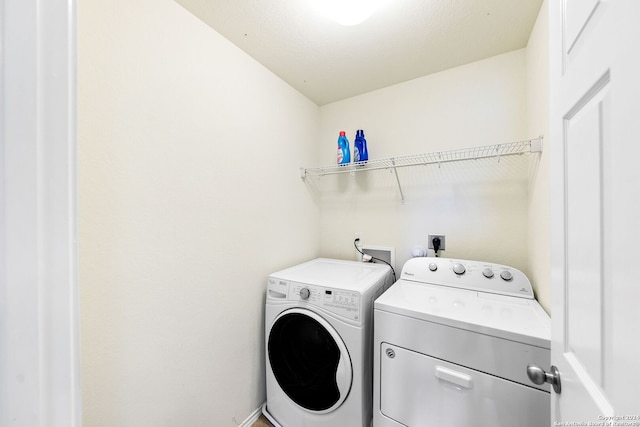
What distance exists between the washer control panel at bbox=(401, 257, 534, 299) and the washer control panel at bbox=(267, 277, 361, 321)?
1.79 ft

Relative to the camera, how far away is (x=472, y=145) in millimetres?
1652

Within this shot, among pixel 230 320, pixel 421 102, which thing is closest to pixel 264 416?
pixel 230 320

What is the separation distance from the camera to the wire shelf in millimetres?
1424

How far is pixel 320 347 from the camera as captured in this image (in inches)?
A: 55.2

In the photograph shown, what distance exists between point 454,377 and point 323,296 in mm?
690

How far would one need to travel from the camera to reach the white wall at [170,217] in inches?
35.9

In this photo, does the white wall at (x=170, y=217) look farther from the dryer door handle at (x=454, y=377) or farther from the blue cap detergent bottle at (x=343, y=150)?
the dryer door handle at (x=454, y=377)

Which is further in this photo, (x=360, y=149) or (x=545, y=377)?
(x=360, y=149)

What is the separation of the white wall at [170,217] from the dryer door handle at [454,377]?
1.10 metres

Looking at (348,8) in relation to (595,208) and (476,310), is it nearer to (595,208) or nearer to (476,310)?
(595,208)

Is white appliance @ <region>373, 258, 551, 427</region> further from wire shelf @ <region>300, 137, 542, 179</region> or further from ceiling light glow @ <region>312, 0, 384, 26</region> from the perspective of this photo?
ceiling light glow @ <region>312, 0, 384, 26</region>

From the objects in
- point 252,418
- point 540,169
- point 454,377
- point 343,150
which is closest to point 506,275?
point 540,169

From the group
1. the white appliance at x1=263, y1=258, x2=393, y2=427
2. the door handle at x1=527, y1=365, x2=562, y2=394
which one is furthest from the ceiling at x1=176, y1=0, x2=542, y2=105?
the door handle at x1=527, y1=365, x2=562, y2=394

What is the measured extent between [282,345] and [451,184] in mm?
1596
